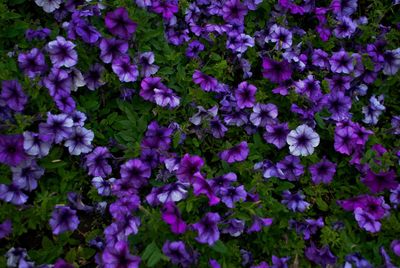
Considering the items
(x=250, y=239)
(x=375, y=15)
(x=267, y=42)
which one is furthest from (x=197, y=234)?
(x=375, y=15)

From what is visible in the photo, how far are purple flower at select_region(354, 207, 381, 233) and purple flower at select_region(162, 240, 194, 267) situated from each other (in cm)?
140

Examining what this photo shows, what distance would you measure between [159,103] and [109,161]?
651 mm

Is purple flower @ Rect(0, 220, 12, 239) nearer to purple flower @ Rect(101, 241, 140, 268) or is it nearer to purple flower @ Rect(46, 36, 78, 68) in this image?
purple flower @ Rect(101, 241, 140, 268)

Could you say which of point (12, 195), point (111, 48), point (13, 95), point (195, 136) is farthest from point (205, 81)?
point (12, 195)

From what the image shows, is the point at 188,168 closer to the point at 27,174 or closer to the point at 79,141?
the point at 79,141

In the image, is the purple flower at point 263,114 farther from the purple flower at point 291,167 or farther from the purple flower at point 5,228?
the purple flower at point 5,228

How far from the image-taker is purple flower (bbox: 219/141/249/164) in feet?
13.3

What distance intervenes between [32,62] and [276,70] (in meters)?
2.17

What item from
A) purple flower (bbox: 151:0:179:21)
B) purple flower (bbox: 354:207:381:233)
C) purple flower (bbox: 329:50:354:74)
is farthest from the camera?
purple flower (bbox: 329:50:354:74)

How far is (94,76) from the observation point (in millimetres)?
4316

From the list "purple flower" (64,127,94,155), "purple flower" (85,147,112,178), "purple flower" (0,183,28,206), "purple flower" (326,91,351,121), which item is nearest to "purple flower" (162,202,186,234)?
"purple flower" (85,147,112,178)

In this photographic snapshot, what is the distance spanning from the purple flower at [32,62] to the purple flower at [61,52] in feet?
0.30

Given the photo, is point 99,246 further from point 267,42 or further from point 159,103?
point 267,42

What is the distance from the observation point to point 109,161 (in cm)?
416
